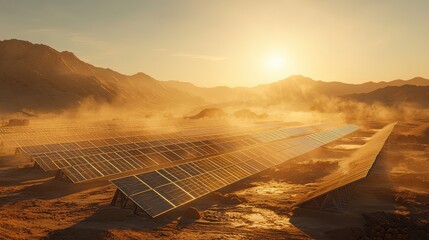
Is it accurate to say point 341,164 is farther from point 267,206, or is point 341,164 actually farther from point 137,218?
point 137,218

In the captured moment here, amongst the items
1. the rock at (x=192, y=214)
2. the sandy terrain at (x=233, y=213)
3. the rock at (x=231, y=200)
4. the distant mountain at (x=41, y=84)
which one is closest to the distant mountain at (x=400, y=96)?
the distant mountain at (x=41, y=84)

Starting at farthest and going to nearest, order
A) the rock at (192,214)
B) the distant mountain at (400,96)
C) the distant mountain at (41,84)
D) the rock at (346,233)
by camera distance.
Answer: the distant mountain at (400,96)
the distant mountain at (41,84)
the rock at (192,214)
the rock at (346,233)

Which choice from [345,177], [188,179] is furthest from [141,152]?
[345,177]

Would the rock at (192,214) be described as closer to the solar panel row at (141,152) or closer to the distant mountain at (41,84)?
the solar panel row at (141,152)

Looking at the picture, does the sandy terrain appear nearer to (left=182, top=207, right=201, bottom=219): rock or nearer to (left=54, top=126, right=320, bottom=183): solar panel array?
(left=182, top=207, right=201, bottom=219): rock

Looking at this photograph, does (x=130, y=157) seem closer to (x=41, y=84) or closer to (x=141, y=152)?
(x=141, y=152)

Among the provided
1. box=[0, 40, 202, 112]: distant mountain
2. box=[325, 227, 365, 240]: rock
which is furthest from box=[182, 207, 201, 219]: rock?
box=[0, 40, 202, 112]: distant mountain

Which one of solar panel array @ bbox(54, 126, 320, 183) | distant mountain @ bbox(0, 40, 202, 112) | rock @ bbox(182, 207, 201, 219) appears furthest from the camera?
distant mountain @ bbox(0, 40, 202, 112)
